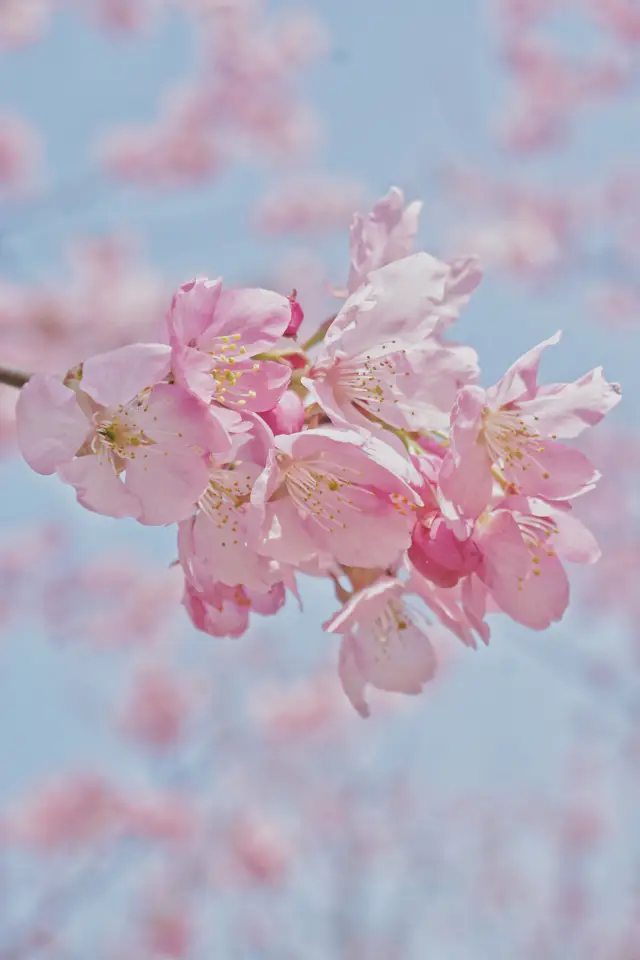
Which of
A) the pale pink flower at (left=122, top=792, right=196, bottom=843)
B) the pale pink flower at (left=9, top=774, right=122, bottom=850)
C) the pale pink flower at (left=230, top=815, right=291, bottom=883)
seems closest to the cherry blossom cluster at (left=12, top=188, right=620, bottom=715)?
the pale pink flower at (left=122, top=792, right=196, bottom=843)

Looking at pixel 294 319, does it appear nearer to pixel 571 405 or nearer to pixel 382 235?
pixel 382 235

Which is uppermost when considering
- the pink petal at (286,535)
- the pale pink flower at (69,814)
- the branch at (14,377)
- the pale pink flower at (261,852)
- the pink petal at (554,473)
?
the branch at (14,377)

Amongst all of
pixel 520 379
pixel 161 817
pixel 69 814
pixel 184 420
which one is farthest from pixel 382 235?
pixel 69 814

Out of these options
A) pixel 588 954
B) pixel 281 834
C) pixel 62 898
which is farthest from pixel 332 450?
pixel 588 954

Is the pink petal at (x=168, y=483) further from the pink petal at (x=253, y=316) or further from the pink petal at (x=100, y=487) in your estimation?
the pink petal at (x=253, y=316)

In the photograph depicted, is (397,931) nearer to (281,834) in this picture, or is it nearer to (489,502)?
(281,834)

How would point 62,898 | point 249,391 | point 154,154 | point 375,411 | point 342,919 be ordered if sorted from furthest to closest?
point 154,154
point 342,919
point 62,898
point 375,411
point 249,391

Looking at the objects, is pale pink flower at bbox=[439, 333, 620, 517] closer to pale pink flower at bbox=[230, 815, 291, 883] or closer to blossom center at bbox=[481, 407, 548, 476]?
blossom center at bbox=[481, 407, 548, 476]

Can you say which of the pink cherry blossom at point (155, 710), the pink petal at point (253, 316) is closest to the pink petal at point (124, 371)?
the pink petal at point (253, 316)
